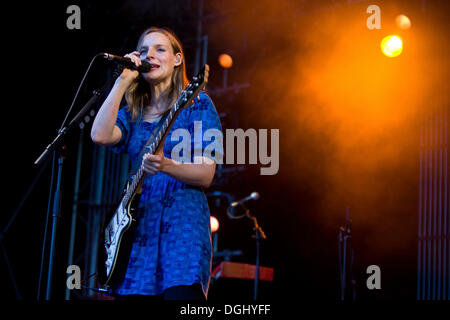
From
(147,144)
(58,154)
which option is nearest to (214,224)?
(58,154)


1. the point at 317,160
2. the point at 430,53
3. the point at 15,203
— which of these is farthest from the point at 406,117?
the point at 15,203

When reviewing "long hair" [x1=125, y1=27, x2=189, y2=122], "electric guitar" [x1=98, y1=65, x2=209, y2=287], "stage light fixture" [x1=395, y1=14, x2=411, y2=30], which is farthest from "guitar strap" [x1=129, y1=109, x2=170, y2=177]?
"stage light fixture" [x1=395, y1=14, x2=411, y2=30]

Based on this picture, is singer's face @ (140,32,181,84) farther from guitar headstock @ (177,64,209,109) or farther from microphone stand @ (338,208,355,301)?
microphone stand @ (338,208,355,301)

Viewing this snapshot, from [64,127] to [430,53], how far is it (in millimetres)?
4592

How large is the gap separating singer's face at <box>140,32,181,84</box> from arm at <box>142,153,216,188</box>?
53cm

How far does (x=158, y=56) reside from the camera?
8.46 feet

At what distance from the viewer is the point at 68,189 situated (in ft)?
22.9

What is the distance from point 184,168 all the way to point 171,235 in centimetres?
30

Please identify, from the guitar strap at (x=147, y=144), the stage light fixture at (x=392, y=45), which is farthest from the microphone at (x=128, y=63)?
the stage light fixture at (x=392, y=45)

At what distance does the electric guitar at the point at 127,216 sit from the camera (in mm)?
2277

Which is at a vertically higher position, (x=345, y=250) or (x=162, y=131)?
(x=162, y=131)

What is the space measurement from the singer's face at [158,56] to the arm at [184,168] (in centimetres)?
53

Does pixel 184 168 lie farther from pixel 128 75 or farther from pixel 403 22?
pixel 403 22

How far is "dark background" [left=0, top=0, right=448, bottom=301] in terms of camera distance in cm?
606
